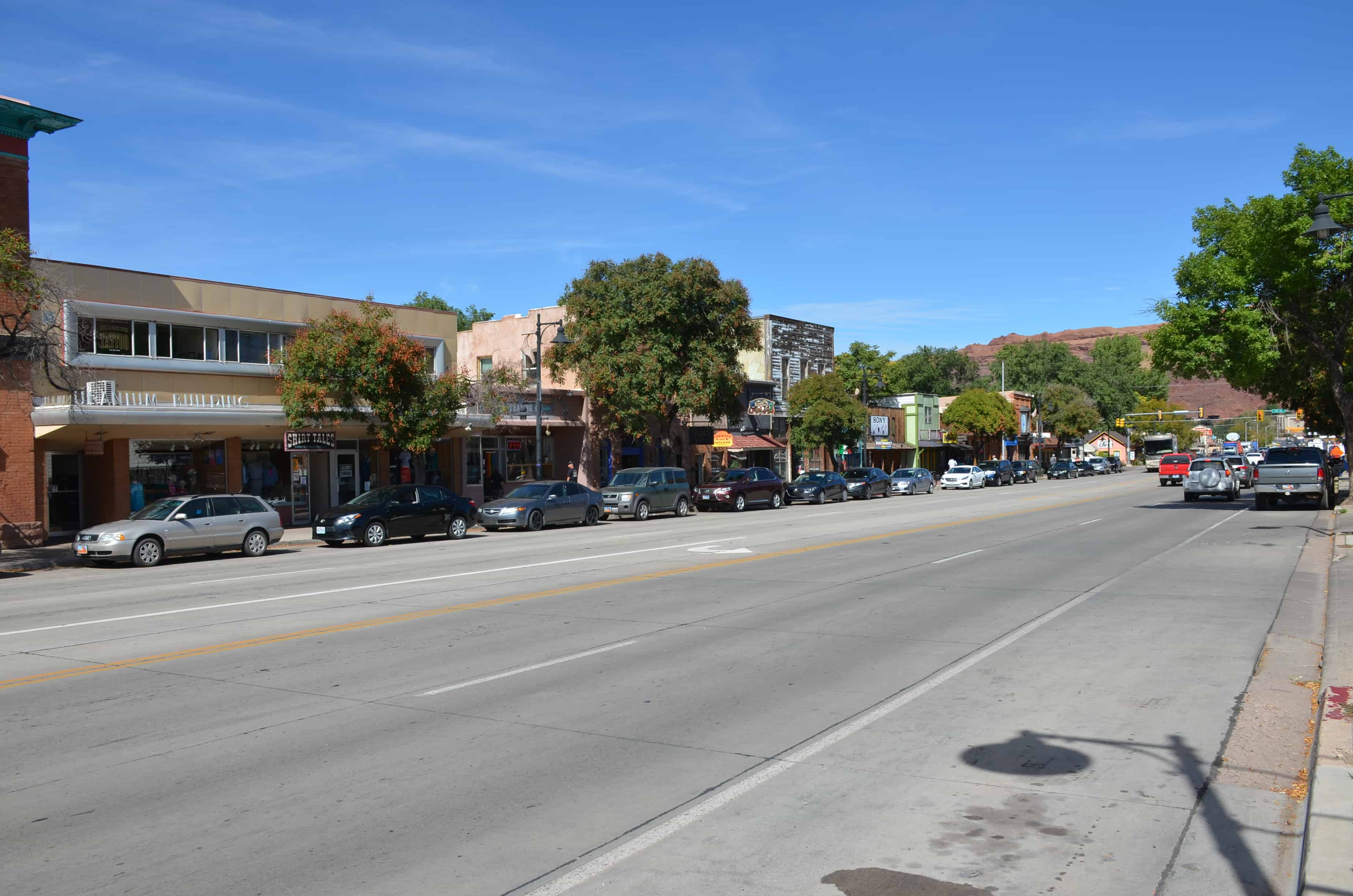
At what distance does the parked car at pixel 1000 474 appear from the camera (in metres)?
65.9

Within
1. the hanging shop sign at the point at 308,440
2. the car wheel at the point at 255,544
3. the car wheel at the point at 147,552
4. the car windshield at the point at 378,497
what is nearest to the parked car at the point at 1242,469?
the car windshield at the point at 378,497

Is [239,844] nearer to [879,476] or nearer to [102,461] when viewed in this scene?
[102,461]

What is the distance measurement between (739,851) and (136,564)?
19.8 m

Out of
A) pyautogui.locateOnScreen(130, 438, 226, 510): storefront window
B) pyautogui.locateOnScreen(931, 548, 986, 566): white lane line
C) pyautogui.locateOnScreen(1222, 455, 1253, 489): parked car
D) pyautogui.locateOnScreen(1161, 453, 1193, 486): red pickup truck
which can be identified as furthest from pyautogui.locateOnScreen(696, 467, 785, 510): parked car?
pyautogui.locateOnScreen(1161, 453, 1193, 486): red pickup truck

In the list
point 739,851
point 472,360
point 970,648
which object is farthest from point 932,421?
point 739,851

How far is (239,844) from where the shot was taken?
5.15m

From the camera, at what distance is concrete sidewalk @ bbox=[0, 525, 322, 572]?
21422mm

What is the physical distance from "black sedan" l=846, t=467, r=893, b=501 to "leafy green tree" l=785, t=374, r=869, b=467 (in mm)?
3196

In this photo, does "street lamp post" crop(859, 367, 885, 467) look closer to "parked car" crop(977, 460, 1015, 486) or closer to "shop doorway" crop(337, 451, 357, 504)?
"parked car" crop(977, 460, 1015, 486)

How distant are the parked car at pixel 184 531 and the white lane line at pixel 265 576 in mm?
4120

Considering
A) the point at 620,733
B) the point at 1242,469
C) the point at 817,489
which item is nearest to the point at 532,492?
the point at 817,489

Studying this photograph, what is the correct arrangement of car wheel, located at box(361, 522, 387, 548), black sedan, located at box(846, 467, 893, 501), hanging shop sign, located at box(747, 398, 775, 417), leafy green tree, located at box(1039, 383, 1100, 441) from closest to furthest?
car wheel, located at box(361, 522, 387, 548) < black sedan, located at box(846, 467, 893, 501) < hanging shop sign, located at box(747, 398, 775, 417) < leafy green tree, located at box(1039, 383, 1100, 441)

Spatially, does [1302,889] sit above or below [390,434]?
below

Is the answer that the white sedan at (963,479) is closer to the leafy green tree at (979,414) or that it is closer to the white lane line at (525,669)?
the leafy green tree at (979,414)
